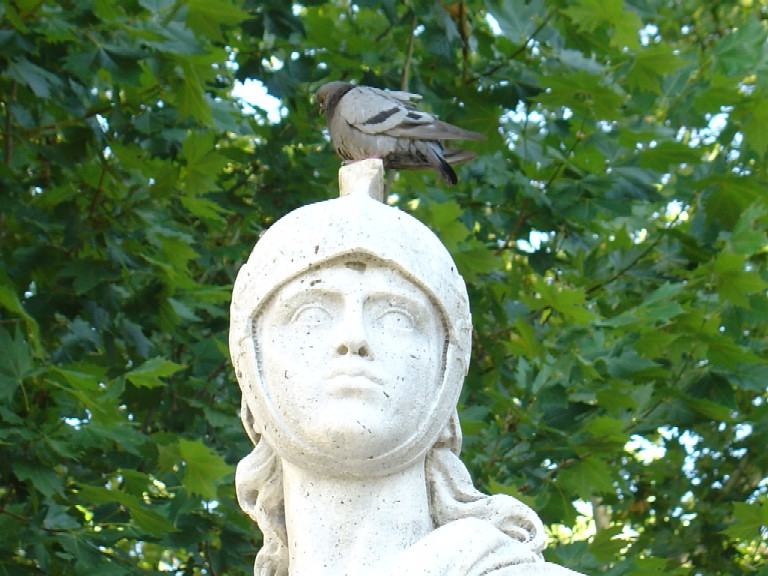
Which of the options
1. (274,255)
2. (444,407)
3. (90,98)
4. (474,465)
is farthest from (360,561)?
(90,98)

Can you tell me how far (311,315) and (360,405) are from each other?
0.97 feet

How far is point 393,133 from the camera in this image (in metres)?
5.07

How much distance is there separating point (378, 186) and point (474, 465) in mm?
2613

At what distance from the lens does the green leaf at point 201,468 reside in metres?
6.56

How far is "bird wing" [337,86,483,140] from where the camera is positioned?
506cm

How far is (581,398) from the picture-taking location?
23.7ft

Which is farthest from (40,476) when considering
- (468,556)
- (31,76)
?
(468,556)

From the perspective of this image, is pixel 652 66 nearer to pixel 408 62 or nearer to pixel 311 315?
pixel 408 62

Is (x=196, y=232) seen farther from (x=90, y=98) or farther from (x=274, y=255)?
(x=274, y=255)

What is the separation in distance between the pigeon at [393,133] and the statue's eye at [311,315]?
81 centimetres

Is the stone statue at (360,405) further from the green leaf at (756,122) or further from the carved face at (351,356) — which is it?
the green leaf at (756,122)

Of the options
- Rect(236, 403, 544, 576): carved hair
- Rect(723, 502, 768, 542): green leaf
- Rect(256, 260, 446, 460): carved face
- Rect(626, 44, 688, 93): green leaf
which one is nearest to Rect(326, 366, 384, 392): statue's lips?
Rect(256, 260, 446, 460): carved face

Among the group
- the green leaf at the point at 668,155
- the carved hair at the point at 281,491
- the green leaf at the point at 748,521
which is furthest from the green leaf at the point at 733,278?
the carved hair at the point at 281,491

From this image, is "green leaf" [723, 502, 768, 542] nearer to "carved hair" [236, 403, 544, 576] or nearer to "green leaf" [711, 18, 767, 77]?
"green leaf" [711, 18, 767, 77]
